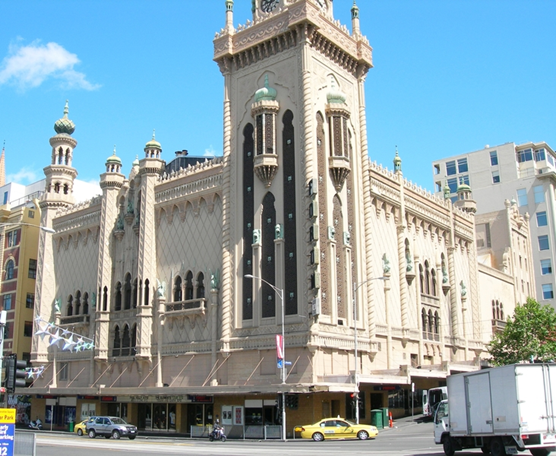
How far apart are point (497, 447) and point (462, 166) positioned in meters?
83.7

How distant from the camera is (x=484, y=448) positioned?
2423 centimetres

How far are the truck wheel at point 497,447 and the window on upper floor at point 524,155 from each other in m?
79.9

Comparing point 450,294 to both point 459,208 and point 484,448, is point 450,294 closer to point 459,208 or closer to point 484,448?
point 459,208

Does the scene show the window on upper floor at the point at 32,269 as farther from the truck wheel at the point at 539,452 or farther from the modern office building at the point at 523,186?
the truck wheel at the point at 539,452

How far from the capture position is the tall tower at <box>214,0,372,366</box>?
4538 cm

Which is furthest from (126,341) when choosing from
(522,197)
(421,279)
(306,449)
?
(522,197)

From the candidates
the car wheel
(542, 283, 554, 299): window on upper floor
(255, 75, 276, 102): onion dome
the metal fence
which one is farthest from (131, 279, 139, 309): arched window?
(542, 283, 554, 299): window on upper floor

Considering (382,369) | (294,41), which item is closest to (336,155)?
(294,41)

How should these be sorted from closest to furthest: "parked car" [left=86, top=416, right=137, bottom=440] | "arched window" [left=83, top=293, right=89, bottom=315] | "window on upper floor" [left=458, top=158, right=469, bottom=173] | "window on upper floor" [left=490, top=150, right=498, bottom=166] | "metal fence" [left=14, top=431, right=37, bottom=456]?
"metal fence" [left=14, top=431, right=37, bottom=456]
"parked car" [left=86, top=416, right=137, bottom=440]
"arched window" [left=83, top=293, right=89, bottom=315]
"window on upper floor" [left=490, top=150, right=498, bottom=166]
"window on upper floor" [left=458, top=158, right=469, bottom=173]

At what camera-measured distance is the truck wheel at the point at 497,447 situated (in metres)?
22.7

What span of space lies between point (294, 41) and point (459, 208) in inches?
Answer: 1292

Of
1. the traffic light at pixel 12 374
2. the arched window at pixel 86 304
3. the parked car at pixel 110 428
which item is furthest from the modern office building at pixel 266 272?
the traffic light at pixel 12 374

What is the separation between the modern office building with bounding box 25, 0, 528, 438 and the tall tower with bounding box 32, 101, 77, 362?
22.8 inches

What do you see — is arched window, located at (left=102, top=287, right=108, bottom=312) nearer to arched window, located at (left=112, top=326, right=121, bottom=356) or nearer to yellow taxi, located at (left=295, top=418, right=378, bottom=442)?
arched window, located at (left=112, top=326, right=121, bottom=356)
